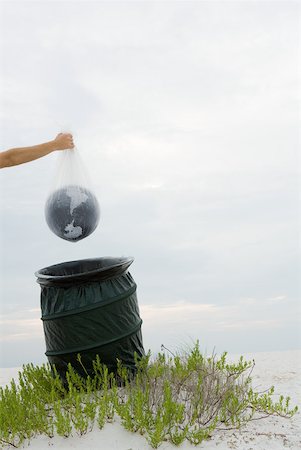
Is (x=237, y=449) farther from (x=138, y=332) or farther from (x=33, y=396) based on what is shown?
(x=33, y=396)

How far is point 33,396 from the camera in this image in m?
5.48

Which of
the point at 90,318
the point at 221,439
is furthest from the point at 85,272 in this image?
the point at 221,439

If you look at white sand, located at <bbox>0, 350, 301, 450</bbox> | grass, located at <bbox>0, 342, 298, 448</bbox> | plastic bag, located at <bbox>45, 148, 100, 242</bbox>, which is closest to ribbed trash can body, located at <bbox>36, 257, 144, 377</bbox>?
grass, located at <bbox>0, 342, 298, 448</bbox>

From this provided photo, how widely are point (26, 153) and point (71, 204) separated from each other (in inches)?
27.7

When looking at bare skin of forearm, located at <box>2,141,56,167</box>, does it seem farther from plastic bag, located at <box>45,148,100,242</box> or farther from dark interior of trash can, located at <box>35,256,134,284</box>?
dark interior of trash can, located at <box>35,256,134,284</box>

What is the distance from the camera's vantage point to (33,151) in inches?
198

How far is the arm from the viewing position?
499cm

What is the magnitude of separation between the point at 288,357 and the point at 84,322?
5.99m

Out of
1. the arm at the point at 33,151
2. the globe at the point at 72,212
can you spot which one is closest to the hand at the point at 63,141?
the arm at the point at 33,151

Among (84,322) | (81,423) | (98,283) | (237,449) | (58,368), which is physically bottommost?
(237,449)

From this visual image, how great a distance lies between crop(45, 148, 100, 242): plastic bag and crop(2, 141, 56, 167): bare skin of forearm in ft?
0.57

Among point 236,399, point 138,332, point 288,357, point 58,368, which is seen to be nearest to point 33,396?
point 58,368

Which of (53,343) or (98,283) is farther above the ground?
(98,283)

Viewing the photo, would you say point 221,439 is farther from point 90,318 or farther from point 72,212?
point 72,212
